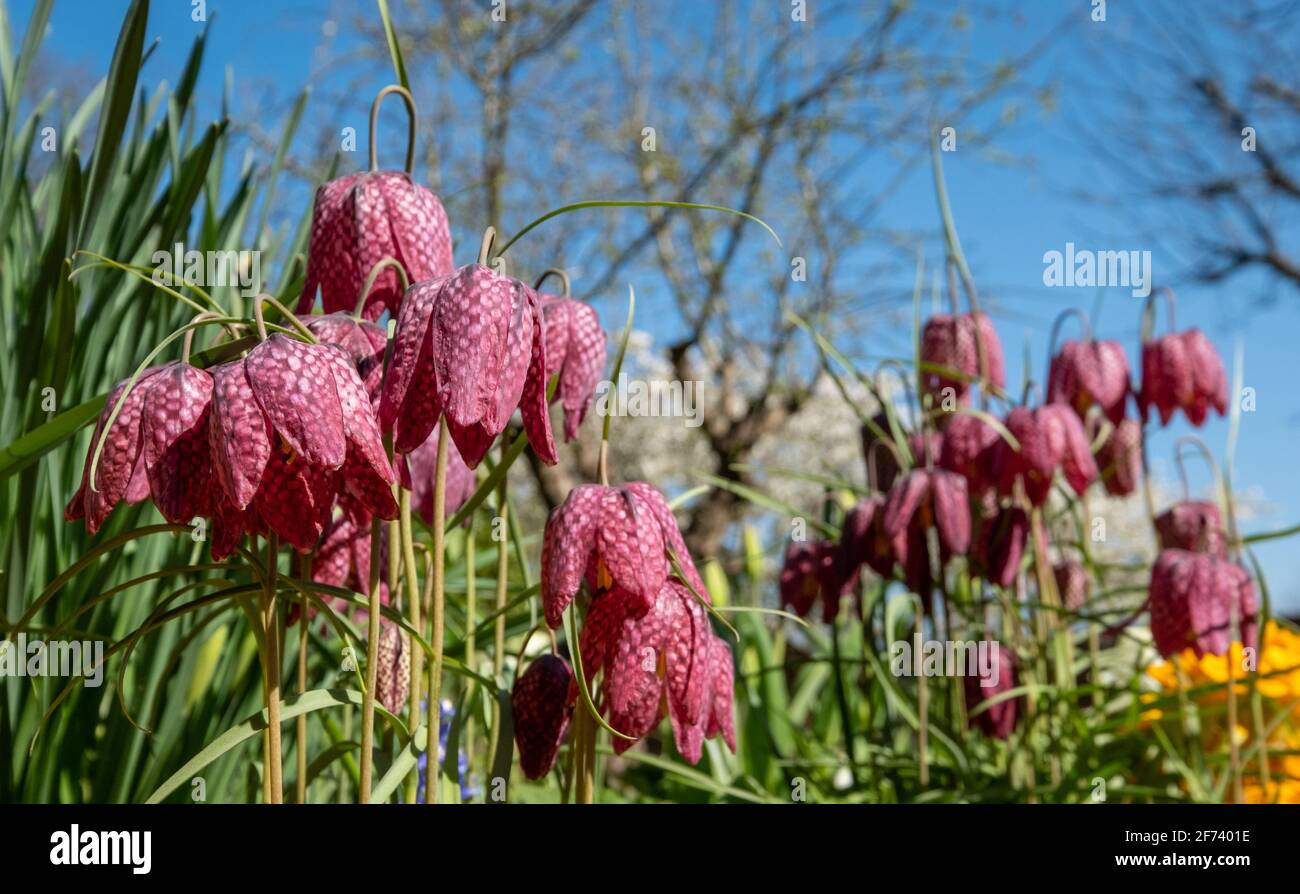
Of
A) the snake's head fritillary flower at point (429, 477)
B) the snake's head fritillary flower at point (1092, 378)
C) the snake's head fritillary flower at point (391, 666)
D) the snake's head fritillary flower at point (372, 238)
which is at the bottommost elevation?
the snake's head fritillary flower at point (391, 666)

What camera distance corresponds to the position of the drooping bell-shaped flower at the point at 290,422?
653 mm

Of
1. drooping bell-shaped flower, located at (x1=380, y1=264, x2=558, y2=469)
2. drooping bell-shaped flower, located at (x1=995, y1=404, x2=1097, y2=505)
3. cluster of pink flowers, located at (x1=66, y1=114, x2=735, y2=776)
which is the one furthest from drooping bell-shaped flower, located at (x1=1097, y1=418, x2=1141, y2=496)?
drooping bell-shaped flower, located at (x1=380, y1=264, x2=558, y2=469)

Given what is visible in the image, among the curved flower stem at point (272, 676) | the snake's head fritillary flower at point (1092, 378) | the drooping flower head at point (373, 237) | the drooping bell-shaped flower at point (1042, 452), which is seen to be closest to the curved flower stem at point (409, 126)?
the drooping flower head at point (373, 237)

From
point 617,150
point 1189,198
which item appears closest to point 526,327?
point 617,150

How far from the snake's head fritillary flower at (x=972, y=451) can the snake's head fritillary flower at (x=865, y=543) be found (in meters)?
0.14

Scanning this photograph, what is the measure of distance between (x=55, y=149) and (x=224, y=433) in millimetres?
1163

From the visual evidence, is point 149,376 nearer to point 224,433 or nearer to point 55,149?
point 224,433

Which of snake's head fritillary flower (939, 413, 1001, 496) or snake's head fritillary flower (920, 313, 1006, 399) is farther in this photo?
snake's head fritillary flower (920, 313, 1006, 399)

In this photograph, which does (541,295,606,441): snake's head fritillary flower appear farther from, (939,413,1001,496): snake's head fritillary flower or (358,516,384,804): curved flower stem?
(939,413,1001,496): snake's head fritillary flower

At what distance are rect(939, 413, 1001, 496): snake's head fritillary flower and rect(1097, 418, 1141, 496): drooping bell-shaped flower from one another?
1.16 ft

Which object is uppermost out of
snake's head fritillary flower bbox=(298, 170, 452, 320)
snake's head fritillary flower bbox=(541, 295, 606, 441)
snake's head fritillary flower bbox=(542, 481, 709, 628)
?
snake's head fritillary flower bbox=(298, 170, 452, 320)

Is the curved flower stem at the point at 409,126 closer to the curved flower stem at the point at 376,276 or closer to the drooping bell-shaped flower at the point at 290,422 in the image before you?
the curved flower stem at the point at 376,276

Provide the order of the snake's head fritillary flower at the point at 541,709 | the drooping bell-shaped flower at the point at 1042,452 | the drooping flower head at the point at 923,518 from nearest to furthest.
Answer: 1. the snake's head fritillary flower at the point at 541,709
2. the drooping flower head at the point at 923,518
3. the drooping bell-shaped flower at the point at 1042,452

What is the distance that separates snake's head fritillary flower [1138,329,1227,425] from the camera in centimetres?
179
